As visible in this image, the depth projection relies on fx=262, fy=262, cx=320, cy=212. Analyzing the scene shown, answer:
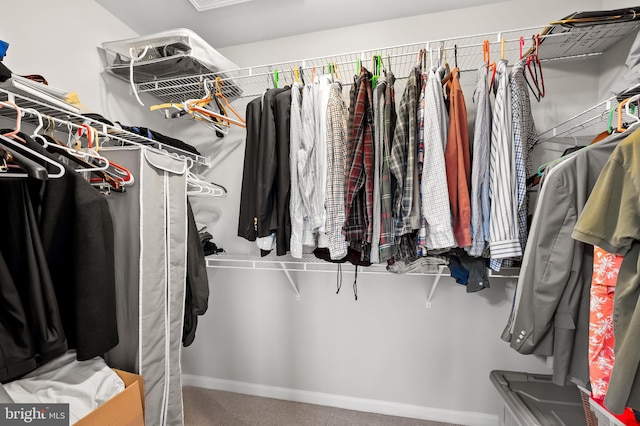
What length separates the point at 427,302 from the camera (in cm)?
162

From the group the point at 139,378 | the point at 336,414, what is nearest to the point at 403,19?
the point at 139,378

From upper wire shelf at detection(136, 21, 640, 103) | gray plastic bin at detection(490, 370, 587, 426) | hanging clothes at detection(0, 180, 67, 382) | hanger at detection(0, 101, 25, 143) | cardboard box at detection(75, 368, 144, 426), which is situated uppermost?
upper wire shelf at detection(136, 21, 640, 103)

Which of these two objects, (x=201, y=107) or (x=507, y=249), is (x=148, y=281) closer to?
(x=201, y=107)

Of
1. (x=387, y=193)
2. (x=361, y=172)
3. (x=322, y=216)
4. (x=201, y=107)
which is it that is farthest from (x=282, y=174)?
(x=201, y=107)

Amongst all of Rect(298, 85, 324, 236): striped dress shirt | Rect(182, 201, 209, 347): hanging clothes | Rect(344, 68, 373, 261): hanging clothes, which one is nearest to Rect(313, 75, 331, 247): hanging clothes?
Rect(298, 85, 324, 236): striped dress shirt

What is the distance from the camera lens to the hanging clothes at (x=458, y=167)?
105 centimetres

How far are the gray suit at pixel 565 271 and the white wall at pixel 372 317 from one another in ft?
2.33

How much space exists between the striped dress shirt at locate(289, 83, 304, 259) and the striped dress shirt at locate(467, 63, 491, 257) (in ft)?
2.48

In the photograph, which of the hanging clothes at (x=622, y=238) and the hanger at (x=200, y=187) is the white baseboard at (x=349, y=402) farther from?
the hanger at (x=200, y=187)

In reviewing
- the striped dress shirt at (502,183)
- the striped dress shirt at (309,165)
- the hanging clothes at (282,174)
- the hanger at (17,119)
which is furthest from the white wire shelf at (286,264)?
the hanger at (17,119)

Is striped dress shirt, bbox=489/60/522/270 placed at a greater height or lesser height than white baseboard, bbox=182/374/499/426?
greater

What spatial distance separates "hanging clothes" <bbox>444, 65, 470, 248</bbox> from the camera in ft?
3.46

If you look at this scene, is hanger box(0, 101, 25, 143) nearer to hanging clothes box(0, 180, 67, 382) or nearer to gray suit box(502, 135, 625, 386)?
hanging clothes box(0, 180, 67, 382)

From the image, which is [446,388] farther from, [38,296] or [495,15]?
[495,15]
